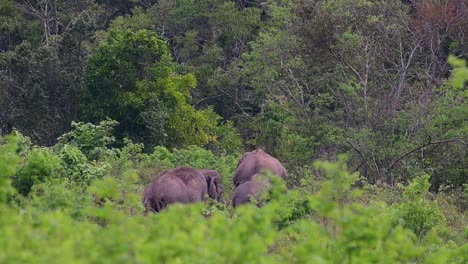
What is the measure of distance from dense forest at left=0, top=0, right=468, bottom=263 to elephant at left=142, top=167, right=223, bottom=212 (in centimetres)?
25

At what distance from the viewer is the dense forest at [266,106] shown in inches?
437

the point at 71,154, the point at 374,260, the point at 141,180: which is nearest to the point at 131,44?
the point at 141,180

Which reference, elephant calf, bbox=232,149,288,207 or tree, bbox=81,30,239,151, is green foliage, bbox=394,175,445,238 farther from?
tree, bbox=81,30,239,151

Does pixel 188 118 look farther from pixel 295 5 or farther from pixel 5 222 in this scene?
pixel 5 222

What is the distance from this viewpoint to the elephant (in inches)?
538

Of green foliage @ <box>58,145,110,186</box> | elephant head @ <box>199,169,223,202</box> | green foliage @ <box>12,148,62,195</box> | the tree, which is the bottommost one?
the tree

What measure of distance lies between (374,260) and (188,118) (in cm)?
1808

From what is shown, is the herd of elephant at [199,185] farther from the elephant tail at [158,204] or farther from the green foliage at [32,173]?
the green foliage at [32,173]

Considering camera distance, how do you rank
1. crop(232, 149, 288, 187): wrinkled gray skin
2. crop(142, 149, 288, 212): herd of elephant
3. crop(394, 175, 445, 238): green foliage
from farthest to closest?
crop(232, 149, 288, 187): wrinkled gray skin → crop(142, 149, 288, 212): herd of elephant → crop(394, 175, 445, 238): green foliage

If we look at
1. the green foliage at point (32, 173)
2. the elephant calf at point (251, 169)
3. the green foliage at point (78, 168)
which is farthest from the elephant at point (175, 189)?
the green foliage at point (32, 173)

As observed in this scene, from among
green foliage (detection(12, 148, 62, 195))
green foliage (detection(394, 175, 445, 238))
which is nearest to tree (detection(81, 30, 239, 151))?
green foliage (detection(394, 175, 445, 238))

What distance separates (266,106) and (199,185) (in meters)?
10.6

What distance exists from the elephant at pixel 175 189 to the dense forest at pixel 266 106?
0.25 meters

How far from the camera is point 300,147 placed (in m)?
21.1
